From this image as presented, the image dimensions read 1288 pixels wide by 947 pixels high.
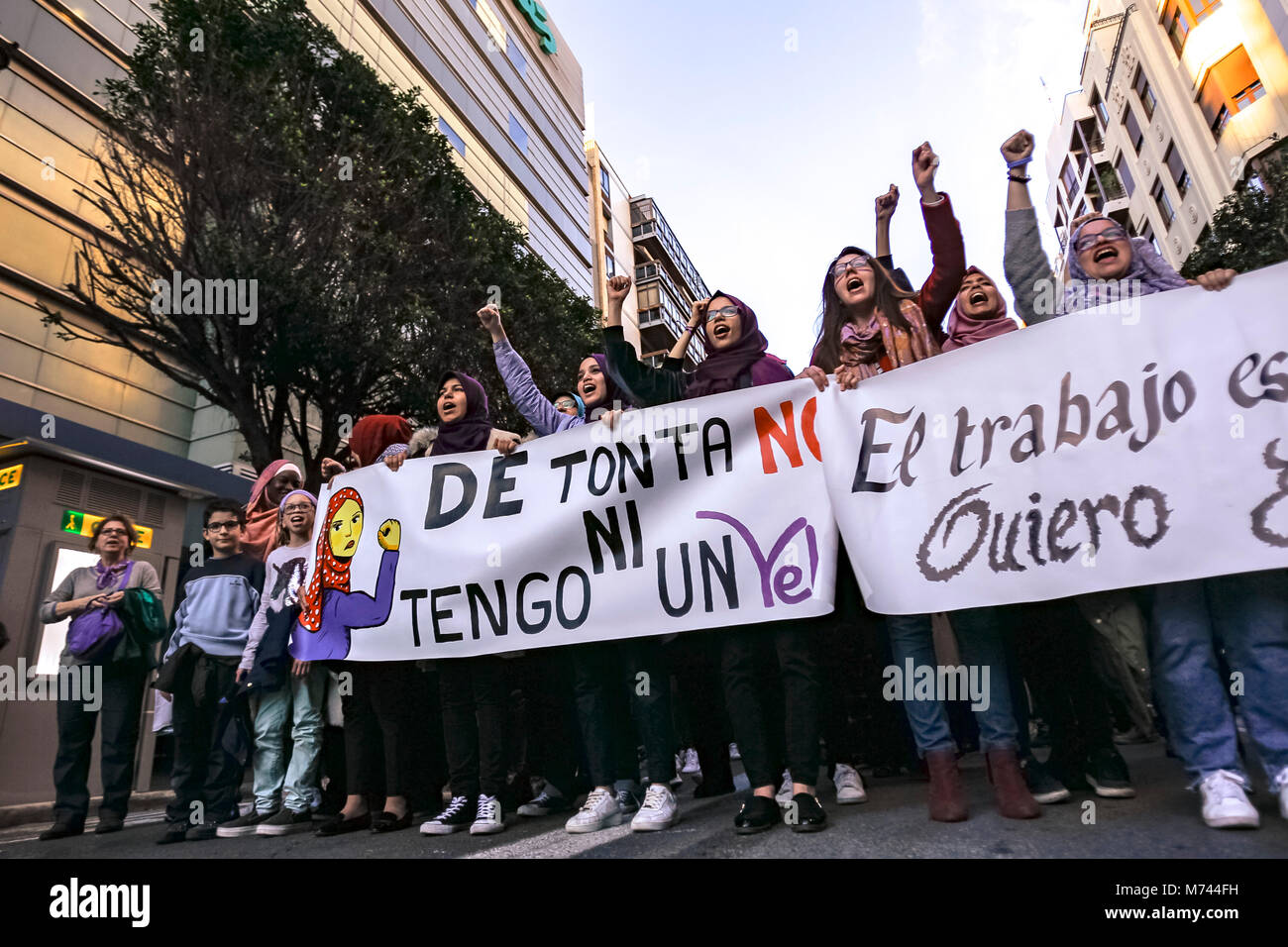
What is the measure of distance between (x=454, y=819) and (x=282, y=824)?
39.4 inches

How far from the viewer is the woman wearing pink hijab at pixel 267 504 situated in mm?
4355

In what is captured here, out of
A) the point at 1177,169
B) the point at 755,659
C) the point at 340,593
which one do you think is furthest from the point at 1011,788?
the point at 1177,169

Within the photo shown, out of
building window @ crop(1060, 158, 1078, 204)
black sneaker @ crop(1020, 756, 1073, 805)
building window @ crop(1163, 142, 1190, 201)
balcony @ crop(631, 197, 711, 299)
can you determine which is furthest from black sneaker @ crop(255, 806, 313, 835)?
building window @ crop(1060, 158, 1078, 204)

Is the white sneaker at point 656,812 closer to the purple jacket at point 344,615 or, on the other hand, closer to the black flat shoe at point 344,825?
the black flat shoe at point 344,825

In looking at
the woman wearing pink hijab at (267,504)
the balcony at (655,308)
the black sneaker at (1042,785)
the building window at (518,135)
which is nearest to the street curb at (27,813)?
the woman wearing pink hijab at (267,504)

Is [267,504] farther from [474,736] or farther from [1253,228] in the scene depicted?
[1253,228]

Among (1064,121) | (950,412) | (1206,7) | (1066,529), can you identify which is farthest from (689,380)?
(1064,121)

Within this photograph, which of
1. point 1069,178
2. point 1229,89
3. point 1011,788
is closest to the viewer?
point 1011,788

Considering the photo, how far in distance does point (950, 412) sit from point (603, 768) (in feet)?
6.36

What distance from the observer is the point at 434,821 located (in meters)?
3.06

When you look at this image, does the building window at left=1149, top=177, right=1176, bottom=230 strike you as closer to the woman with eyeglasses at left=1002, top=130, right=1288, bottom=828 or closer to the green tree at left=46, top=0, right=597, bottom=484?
the green tree at left=46, top=0, right=597, bottom=484

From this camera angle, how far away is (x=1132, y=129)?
30.4 meters

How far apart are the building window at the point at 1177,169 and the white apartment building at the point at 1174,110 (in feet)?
0.23

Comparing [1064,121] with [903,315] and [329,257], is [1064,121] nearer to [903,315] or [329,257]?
[329,257]
